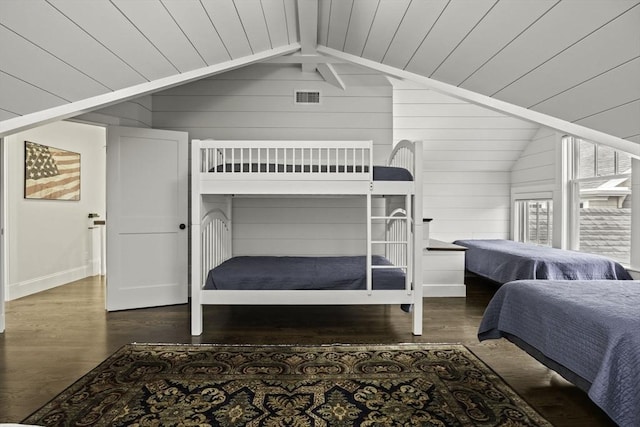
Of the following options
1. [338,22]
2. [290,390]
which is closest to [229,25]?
[338,22]

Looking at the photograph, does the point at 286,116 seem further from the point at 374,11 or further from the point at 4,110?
the point at 4,110

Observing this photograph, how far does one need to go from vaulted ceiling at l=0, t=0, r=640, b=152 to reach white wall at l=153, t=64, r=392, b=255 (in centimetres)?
132

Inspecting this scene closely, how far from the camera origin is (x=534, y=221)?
16.6 ft

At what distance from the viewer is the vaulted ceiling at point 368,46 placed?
1360 mm

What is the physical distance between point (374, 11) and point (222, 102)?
8.27 feet

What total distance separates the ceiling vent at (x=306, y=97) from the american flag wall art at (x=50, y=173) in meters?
3.12

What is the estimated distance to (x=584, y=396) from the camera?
2045 mm

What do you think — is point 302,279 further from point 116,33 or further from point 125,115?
point 125,115

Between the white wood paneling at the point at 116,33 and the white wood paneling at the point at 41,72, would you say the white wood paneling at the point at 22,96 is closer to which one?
the white wood paneling at the point at 41,72

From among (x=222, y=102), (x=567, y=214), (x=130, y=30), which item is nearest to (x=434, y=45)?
(x=130, y=30)

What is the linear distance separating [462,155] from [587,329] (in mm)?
3753

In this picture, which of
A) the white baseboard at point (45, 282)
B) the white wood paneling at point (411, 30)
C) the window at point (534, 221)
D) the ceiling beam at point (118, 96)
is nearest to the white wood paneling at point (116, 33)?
the ceiling beam at point (118, 96)

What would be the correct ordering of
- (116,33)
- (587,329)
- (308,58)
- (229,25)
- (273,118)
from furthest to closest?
(273,118), (308,58), (229,25), (116,33), (587,329)

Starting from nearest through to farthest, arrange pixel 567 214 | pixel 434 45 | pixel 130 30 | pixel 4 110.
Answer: pixel 4 110 < pixel 130 30 < pixel 434 45 < pixel 567 214
